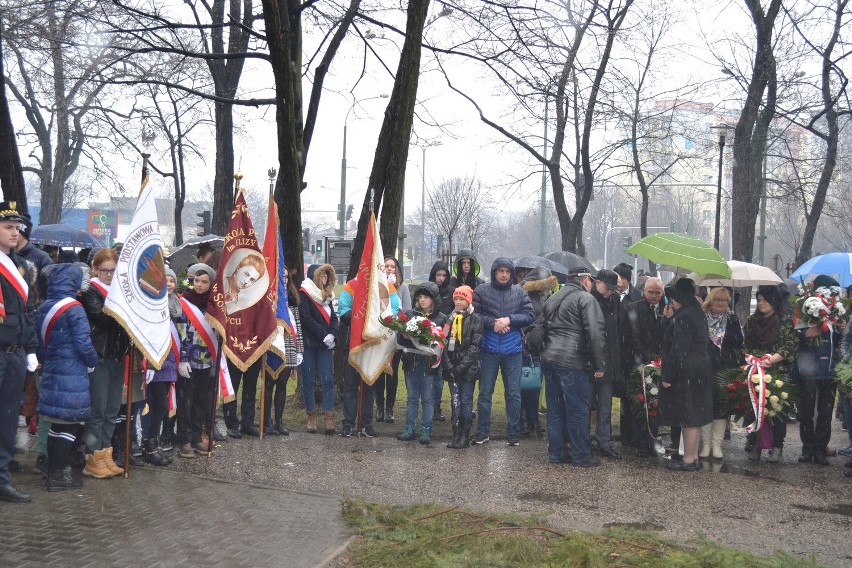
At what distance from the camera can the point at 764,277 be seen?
12.2 metres

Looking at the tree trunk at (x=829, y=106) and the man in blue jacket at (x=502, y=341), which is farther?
the tree trunk at (x=829, y=106)

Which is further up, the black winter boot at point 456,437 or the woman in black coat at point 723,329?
the woman in black coat at point 723,329

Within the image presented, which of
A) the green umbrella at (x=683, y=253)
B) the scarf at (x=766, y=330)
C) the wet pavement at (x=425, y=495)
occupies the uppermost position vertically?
the green umbrella at (x=683, y=253)

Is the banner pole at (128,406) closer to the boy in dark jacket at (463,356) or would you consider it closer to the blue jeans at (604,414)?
the boy in dark jacket at (463,356)

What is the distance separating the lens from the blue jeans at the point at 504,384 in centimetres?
1064

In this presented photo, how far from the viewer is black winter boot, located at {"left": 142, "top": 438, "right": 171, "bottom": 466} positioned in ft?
29.5

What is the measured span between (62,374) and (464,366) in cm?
428

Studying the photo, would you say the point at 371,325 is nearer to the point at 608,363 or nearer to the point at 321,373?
the point at 321,373

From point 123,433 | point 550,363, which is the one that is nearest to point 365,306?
point 550,363

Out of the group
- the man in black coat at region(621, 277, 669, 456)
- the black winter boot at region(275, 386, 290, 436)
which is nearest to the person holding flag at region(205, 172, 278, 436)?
the black winter boot at region(275, 386, 290, 436)

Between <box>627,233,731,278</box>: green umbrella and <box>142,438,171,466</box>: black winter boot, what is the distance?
17.0ft

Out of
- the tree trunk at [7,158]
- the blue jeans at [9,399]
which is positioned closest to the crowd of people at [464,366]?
the blue jeans at [9,399]

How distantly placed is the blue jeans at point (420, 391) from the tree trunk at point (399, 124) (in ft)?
8.10

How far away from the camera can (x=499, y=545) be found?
632 cm
